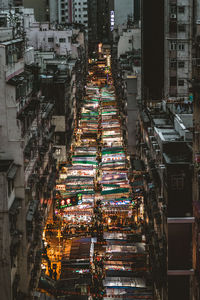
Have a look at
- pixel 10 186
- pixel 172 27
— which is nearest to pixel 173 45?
pixel 172 27

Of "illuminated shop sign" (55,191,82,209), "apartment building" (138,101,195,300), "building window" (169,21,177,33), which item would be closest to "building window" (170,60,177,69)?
"building window" (169,21,177,33)

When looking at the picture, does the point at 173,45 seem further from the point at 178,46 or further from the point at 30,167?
the point at 30,167

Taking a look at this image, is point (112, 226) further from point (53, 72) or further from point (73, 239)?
point (53, 72)

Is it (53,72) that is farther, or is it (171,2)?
(53,72)

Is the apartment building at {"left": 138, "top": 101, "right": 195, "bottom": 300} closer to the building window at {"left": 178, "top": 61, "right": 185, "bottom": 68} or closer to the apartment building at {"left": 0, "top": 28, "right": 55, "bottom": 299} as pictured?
the apartment building at {"left": 0, "top": 28, "right": 55, "bottom": 299}

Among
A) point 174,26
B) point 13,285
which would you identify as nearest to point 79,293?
point 13,285

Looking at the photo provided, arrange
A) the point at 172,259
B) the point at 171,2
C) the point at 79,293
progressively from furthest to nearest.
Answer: the point at 171,2
the point at 79,293
the point at 172,259

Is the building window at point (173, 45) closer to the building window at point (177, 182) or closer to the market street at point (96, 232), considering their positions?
the market street at point (96, 232)

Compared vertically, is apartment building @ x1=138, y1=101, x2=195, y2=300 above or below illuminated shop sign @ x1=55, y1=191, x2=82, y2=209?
above

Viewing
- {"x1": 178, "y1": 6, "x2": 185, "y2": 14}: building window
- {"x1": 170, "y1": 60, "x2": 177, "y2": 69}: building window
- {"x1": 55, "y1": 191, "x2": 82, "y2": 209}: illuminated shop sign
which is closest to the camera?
{"x1": 55, "y1": 191, "x2": 82, "y2": 209}: illuminated shop sign
